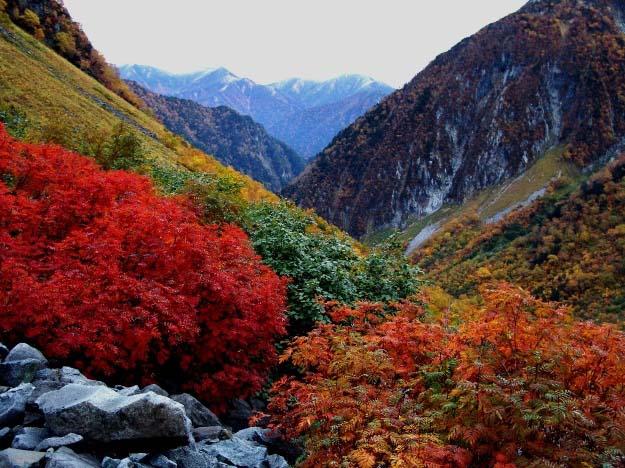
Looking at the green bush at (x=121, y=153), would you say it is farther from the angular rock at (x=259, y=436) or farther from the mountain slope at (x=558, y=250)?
the mountain slope at (x=558, y=250)

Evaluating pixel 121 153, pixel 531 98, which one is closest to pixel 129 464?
pixel 121 153

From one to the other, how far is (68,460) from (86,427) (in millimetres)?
699

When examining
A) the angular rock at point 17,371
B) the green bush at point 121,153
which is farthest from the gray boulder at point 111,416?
the green bush at point 121,153

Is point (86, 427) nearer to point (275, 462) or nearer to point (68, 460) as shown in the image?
point (68, 460)

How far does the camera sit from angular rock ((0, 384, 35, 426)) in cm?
664

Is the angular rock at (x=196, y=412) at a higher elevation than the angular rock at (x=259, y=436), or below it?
higher

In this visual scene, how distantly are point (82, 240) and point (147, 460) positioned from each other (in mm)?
5114

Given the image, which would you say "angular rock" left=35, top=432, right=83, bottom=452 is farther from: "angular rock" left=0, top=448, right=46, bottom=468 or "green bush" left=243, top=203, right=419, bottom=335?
"green bush" left=243, top=203, right=419, bottom=335

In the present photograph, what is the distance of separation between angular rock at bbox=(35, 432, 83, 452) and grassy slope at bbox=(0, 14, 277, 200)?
17.1 meters

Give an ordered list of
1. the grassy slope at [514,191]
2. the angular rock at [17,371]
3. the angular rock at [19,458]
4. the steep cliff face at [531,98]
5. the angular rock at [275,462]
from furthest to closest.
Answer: the steep cliff face at [531,98] < the grassy slope at [514,191] < the angular rock at [275,462] < the angular rock at [17,371] < the angular rock at [19,458]

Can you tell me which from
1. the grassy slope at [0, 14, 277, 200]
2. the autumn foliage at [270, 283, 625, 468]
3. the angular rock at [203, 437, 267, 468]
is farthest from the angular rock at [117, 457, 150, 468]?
the grassy slope at [0, 14, 277, 200]

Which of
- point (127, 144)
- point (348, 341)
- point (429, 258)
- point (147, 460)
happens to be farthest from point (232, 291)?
point (429, 258)

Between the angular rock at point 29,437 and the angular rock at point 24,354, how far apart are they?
1797 mm

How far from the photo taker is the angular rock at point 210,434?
8453mm
